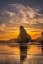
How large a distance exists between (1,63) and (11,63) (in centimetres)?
94

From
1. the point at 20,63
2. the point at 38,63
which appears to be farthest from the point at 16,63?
the point at 38,63

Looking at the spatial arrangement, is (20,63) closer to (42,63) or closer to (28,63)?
(28,63)

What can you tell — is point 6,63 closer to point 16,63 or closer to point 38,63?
point 16,63

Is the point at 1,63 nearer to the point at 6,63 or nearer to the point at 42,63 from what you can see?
the point at 6,63

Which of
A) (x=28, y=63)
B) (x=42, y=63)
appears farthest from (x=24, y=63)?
(x=42, y=63)

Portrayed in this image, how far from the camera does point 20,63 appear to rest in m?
19.0

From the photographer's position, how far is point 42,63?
62.1 ft

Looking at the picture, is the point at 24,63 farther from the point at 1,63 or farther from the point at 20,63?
the point at 1,63

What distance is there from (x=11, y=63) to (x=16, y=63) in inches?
18.7

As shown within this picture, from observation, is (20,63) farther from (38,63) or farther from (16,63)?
(38,63)

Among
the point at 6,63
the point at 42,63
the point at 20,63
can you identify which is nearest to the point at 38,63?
the point at 42,63

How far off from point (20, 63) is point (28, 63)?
0.76m

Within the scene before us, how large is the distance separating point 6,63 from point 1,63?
47 cm

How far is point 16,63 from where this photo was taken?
62.2 feet
